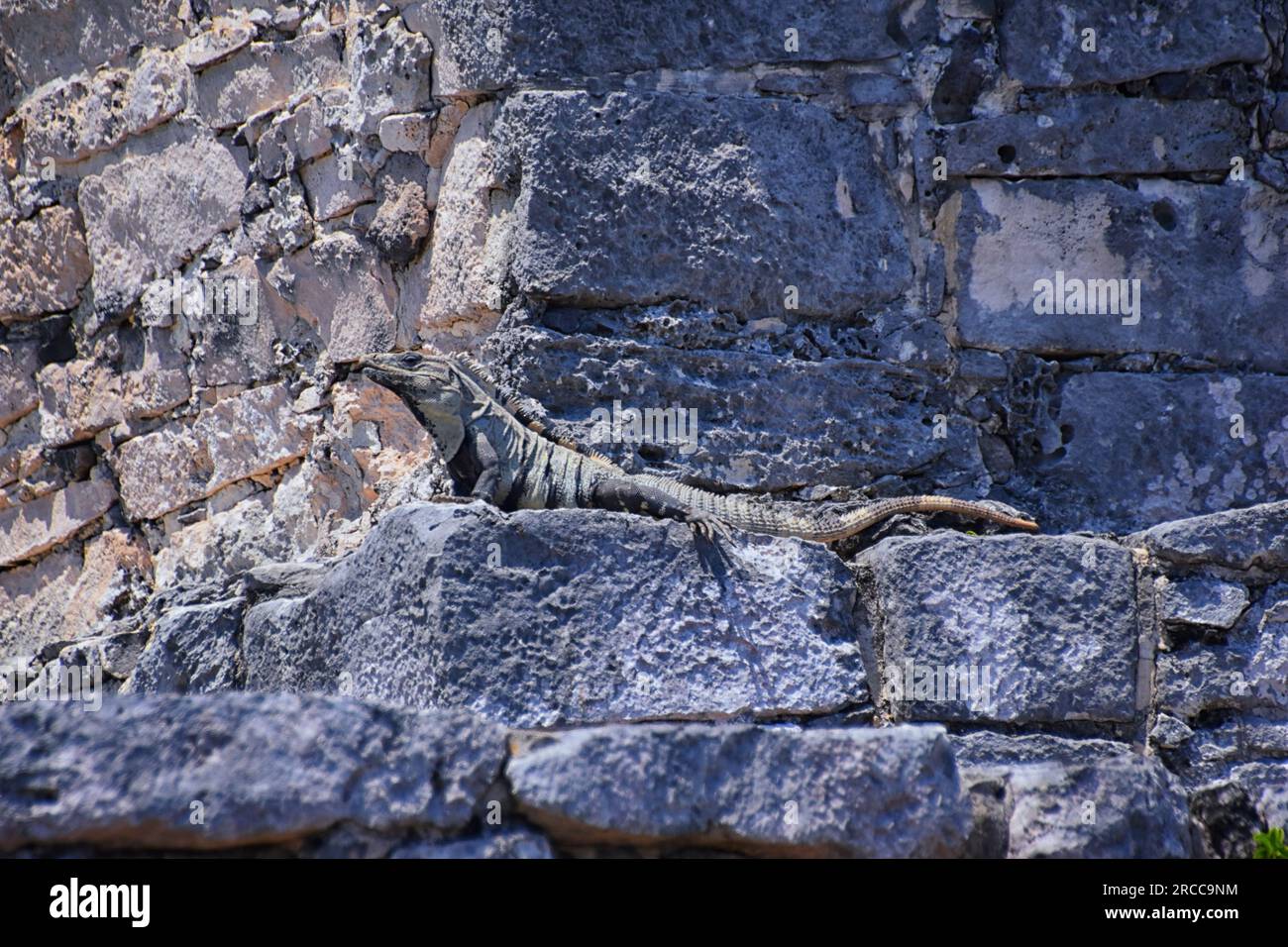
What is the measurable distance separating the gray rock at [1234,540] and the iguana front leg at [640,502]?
1.33 m

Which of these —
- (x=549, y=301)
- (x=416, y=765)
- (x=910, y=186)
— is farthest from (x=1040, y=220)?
(x=416, y=765)

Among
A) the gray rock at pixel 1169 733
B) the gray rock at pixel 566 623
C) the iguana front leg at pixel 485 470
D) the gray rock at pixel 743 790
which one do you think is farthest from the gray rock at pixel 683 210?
the gray rock at pixel 743 790

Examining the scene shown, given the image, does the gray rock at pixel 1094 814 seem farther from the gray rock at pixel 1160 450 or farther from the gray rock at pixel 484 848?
the gray rock at pixel 1160 450

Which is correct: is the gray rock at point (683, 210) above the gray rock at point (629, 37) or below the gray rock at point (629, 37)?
below

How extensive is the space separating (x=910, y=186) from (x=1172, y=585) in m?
1.73

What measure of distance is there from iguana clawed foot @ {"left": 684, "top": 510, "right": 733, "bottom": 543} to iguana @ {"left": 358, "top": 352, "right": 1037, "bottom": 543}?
68 millimetres

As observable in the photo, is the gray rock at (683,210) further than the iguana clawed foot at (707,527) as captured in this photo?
Yes

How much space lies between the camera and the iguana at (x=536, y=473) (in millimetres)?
4477

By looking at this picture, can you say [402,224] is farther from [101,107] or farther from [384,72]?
[101,107]

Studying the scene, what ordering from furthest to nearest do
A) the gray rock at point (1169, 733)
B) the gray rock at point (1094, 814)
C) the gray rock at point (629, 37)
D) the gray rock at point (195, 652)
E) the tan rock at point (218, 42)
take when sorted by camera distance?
the tan rock at point (218, 42)
the gray rock at point (629, 37)
the gray rock at point (195, 652)
the gray rock at point (1169, 733)
the gray rock at point (1094, 814)

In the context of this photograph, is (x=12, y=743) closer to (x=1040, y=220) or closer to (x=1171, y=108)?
(x=1040, y=220)

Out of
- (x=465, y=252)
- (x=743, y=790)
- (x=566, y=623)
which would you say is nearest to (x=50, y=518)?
(x=465, y=252)

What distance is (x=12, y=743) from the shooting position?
2.58m

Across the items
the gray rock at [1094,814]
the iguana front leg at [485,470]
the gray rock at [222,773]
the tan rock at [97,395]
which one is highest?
the tan rock at [97,395]
